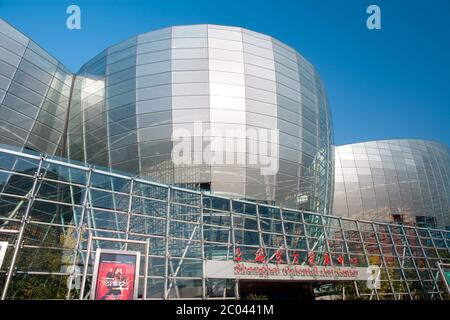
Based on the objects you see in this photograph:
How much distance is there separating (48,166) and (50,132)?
526 inches

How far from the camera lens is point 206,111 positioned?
21312 millimetres

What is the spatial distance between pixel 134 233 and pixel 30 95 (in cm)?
1666

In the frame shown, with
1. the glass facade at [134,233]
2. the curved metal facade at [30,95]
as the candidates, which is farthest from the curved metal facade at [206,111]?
the glass facade at [134,233]

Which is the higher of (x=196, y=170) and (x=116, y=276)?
(x=196, y=170)

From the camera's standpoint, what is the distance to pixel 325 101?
28.0m

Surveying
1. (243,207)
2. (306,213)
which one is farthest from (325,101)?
(243,207)

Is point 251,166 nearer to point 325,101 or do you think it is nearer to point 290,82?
point 290,82

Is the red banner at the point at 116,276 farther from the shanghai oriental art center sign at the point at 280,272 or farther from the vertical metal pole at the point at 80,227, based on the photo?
the shanghai oriental art center sign at the point at 280,272

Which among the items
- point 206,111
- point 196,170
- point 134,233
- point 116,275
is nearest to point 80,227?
point 134,233

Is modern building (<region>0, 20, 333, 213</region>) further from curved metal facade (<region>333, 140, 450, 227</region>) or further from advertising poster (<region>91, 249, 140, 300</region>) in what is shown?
curved metal facade (<region>333, 140, 450, 227</region>)
